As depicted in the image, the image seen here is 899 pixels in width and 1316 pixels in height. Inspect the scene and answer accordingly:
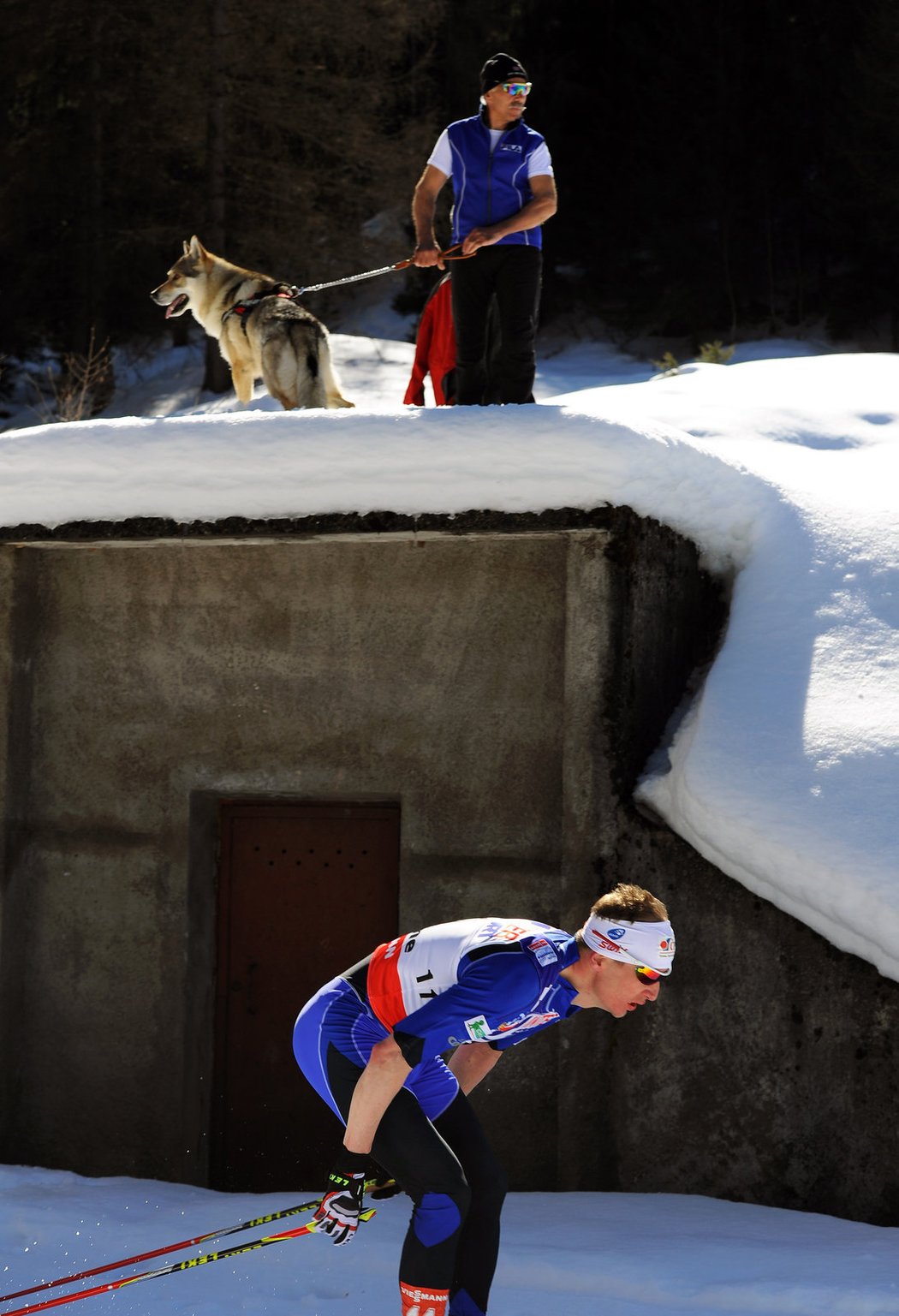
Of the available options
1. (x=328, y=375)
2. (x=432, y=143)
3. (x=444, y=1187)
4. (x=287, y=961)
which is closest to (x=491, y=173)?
(x=328, y=375)

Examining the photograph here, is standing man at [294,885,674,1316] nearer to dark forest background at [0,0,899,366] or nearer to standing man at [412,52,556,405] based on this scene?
standing man at [412,52,556,405]

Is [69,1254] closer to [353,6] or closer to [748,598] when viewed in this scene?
[748,598]

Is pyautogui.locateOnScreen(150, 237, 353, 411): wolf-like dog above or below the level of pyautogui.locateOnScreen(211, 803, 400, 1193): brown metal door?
above

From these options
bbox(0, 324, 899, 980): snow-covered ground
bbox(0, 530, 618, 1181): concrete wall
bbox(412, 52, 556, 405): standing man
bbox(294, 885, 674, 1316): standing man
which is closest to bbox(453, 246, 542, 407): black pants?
bbox(412, 52, 556, 405): standing man

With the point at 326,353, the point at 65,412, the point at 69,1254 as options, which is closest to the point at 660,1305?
the point at 69,1254

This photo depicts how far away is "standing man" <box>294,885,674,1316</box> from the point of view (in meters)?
3.94

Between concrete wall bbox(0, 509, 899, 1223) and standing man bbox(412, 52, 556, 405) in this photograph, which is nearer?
concrete wall bbox(0, 509, 899, 1223)

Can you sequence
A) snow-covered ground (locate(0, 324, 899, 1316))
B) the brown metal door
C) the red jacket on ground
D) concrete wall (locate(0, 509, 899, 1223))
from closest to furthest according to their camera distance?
snow-covered ground (locate(0, 324, 899, 1316)) < concrete wall (locate(0, 509, 899, 1223)) < the brown metal door < the red jacket on ground

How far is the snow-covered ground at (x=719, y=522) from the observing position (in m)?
5.73

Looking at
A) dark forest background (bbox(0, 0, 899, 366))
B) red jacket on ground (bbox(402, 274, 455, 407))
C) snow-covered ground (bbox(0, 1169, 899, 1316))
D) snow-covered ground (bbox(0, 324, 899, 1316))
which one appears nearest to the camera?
snow-covered ground (bbox(0, 1169, 899, 1316))

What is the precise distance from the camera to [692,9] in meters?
26.0

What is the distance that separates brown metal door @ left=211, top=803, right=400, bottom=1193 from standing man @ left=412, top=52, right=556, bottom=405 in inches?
97.9

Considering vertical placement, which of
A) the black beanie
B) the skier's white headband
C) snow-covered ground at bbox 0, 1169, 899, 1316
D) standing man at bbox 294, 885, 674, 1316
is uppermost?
the black beanie

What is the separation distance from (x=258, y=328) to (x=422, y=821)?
3.54 m
